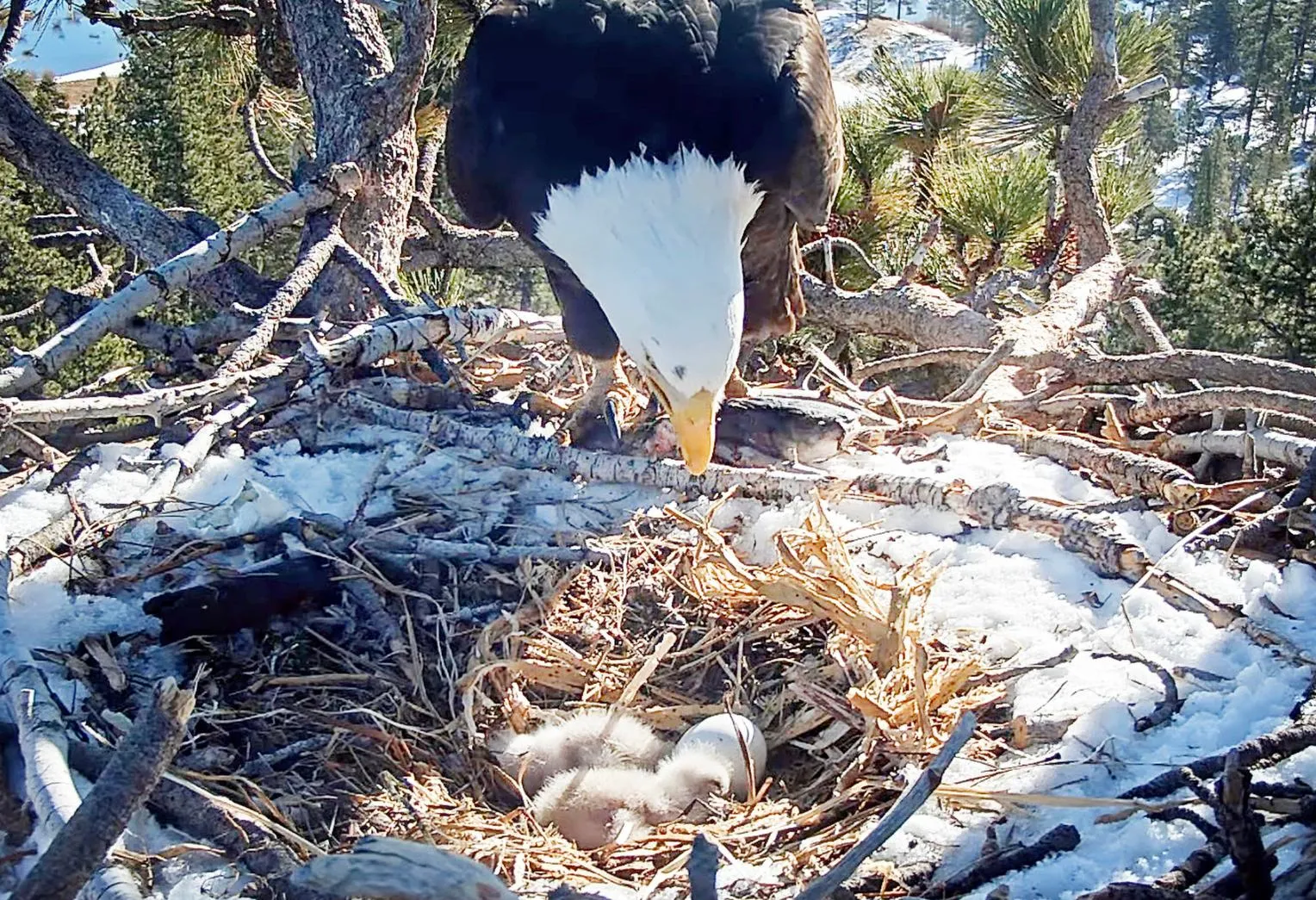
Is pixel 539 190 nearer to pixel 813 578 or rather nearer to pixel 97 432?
pixel 813 578

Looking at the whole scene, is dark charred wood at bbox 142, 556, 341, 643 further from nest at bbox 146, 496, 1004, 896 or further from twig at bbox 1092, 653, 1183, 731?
twig at bbox 1092, 653, 1183, 731

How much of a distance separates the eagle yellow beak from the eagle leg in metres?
0.76

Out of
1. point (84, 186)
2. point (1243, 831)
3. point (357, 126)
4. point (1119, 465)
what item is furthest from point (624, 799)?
point (84, 186)

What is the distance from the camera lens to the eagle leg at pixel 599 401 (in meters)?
3.20

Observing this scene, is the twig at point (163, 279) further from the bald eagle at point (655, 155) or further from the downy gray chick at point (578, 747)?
the downy gray chick at point (578, 747)

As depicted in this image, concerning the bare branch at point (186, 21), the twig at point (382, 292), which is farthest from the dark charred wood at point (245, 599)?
the bare branch at point (186, 21)

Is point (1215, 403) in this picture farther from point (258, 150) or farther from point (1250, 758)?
point (258, 150)

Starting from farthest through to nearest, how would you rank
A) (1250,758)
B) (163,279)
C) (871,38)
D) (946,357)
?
1. (871,38)
2. (946,357)
3. (163,279)
4. (1250,758)

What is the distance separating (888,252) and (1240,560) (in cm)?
486

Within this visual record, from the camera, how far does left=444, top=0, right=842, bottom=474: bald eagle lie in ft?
7.65

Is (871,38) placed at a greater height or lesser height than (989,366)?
greater

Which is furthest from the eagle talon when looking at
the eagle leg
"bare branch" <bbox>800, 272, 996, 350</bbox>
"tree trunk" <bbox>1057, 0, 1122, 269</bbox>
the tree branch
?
"tree trunk" <bbox>1057, 0, 1122, 269</bbox>

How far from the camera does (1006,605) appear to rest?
2.16 meters

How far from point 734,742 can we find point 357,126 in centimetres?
262
